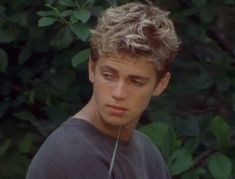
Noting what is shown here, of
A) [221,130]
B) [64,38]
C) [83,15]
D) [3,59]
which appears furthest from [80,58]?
[221,130]

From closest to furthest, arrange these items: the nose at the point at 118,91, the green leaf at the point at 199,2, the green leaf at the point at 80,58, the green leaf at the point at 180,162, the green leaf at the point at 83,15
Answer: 1. the nose at the point at 118,91
2. the green leaf at the point at 83,15
3. the green leaf at the point at 80,58
4. the green leaf at the point at 180,162
5. the green leaf at the point at 199,2

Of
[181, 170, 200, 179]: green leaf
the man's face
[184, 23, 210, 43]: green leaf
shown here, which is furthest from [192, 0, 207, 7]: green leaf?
the man's face

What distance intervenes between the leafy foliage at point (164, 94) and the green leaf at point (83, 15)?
0.58ft

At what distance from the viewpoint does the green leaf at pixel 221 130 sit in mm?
4566

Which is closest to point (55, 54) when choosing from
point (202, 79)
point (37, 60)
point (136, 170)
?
point (37, 60)

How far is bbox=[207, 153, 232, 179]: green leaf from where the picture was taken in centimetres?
445

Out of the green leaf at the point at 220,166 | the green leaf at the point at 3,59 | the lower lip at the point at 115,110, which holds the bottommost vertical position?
the green leaf at the point at 220,166

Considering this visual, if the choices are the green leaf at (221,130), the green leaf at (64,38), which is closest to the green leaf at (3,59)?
the green leaf at (64,38)

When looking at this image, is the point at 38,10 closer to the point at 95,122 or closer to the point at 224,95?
the point at 224,95

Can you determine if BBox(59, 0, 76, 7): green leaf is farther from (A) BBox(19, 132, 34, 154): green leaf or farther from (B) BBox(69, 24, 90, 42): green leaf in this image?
(A) BBox(19, 132, 34, 154): green leaf

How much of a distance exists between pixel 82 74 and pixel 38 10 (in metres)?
0.35

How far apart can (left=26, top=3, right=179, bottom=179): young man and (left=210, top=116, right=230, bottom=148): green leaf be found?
4.51ft

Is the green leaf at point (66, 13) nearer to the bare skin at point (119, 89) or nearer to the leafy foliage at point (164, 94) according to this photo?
the leafy foliage at point (164, 94)

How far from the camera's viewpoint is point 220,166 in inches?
176
